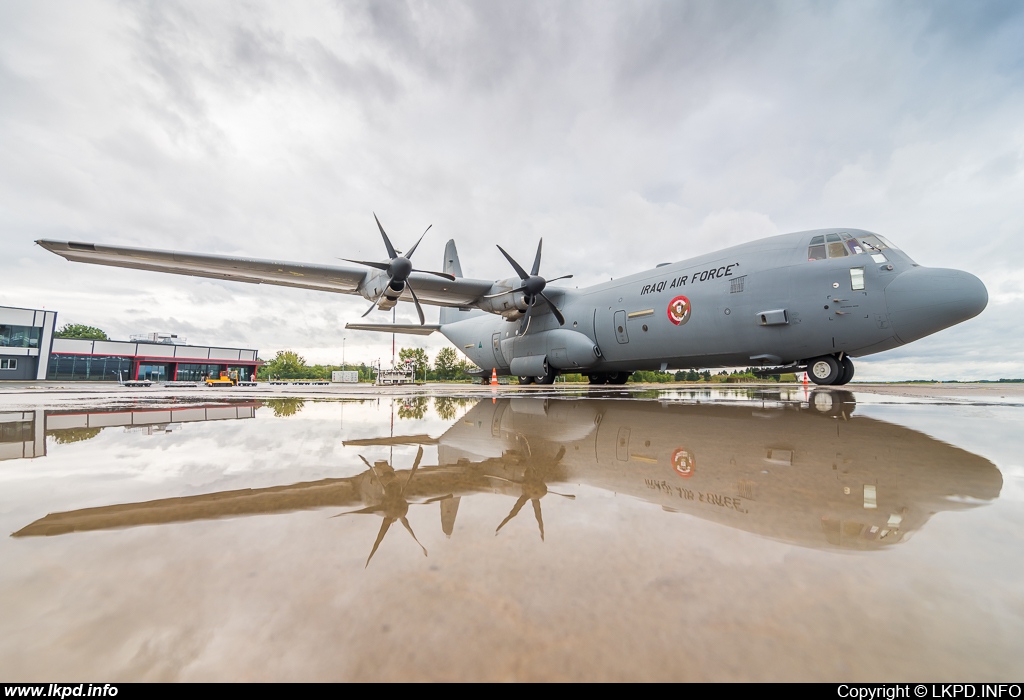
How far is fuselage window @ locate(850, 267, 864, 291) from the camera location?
7.68 meters

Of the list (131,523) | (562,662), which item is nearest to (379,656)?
(562,662)

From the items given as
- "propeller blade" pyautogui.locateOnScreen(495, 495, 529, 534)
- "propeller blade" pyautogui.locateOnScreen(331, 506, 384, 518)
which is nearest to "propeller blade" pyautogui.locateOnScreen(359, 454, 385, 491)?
"propeller blade" pyautogui.locateOnScreen(331, 506, 384, 518)

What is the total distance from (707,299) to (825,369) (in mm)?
2858

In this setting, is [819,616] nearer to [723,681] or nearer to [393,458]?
[723,681]

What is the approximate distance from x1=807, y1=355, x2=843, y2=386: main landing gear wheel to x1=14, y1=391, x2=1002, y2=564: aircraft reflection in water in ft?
20.4

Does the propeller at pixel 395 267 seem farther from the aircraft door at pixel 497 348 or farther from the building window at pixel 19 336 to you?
the building window at pixel 19 336

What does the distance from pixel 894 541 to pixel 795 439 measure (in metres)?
2.22

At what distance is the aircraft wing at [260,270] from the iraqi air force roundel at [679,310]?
6750 millimetres

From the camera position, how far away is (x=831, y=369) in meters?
8.81

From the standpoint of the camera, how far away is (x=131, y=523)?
1.47 m

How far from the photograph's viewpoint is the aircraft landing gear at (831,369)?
8734 millimetres

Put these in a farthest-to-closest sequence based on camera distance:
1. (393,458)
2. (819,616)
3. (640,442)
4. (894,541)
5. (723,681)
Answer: (640,442), (393,458), (894,541), (819,616), (723,681)

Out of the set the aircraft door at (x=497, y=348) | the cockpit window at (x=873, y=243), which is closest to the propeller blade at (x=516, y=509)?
the cockpit window at (x=873, y=243)

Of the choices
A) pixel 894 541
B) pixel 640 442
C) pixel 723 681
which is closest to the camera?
pixel 723 681
